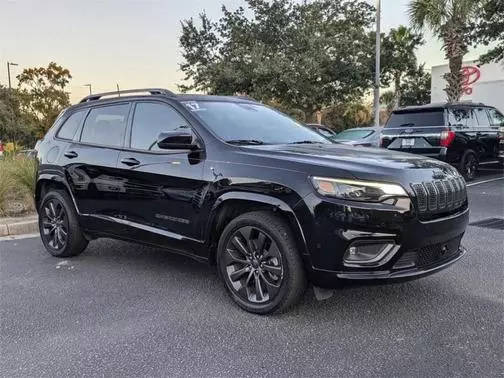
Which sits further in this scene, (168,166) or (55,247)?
(55,247)

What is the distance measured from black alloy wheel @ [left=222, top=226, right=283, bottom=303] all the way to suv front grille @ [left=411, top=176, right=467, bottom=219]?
1056 mm

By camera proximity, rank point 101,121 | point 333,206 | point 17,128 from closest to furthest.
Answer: point 333,206 → point 101,121 → point 17,128

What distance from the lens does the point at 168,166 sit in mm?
4387

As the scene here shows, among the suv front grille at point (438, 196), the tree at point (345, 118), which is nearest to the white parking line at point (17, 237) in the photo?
the suv front grille at point (438, 196)

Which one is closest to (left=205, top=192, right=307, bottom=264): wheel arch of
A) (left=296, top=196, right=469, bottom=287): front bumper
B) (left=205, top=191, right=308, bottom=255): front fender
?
(left=205, top=191, right=308, bottom=255): front fender

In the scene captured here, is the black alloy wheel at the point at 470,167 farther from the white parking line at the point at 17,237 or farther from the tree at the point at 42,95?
the tree at the point at 42,95

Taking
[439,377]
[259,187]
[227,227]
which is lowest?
[439,377]

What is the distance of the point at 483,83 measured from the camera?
2389cm

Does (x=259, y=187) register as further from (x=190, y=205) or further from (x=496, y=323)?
(x=496, y=323)

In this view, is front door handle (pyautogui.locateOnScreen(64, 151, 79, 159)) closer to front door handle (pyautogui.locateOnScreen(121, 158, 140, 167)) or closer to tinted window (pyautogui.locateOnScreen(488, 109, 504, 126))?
front door handle (pyautogui.locateOnScreen(121, 158, 140, 167))

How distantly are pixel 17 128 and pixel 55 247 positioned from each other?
145 feet

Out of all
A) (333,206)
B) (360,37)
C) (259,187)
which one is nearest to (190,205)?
(259,187)

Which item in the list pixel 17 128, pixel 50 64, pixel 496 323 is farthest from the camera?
pixel 50 64

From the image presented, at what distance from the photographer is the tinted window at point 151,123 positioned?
4.59m
